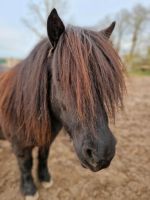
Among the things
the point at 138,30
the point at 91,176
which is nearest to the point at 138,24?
the point at 138,30

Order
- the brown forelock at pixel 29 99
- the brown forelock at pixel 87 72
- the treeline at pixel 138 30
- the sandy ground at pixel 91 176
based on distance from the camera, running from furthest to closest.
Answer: the treeline at pixel 138 30 → the sandy ground at pixel 91 176 → the brown forelock at pixel 29 99 → the brown forelock at pixel 87 72

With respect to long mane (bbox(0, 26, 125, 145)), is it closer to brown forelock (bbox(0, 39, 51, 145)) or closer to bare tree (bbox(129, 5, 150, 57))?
brown forelock (bbox(0, 39, 51, 145))

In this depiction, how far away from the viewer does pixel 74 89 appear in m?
1.22

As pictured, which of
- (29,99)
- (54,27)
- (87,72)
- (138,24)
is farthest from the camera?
(138,24)

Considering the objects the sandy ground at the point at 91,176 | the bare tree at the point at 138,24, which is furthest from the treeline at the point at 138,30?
the sandy ground at the point at 91,176

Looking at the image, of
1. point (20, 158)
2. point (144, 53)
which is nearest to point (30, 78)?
point (20, 158)

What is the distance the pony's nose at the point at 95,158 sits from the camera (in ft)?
3.95

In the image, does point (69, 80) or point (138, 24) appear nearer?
point (69, 80)

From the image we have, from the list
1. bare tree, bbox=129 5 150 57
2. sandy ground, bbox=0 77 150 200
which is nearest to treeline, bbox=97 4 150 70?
bare tree, bbox=129 5 150 57

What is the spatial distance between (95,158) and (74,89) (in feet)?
1.26

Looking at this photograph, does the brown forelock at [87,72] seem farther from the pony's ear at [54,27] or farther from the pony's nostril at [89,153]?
the pony's nostril at [89,153]

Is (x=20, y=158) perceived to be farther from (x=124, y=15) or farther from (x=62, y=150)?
(x=124, y=15)

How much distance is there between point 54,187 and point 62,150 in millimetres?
694

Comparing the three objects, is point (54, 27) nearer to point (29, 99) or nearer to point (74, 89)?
Answer: point (74, 89)
